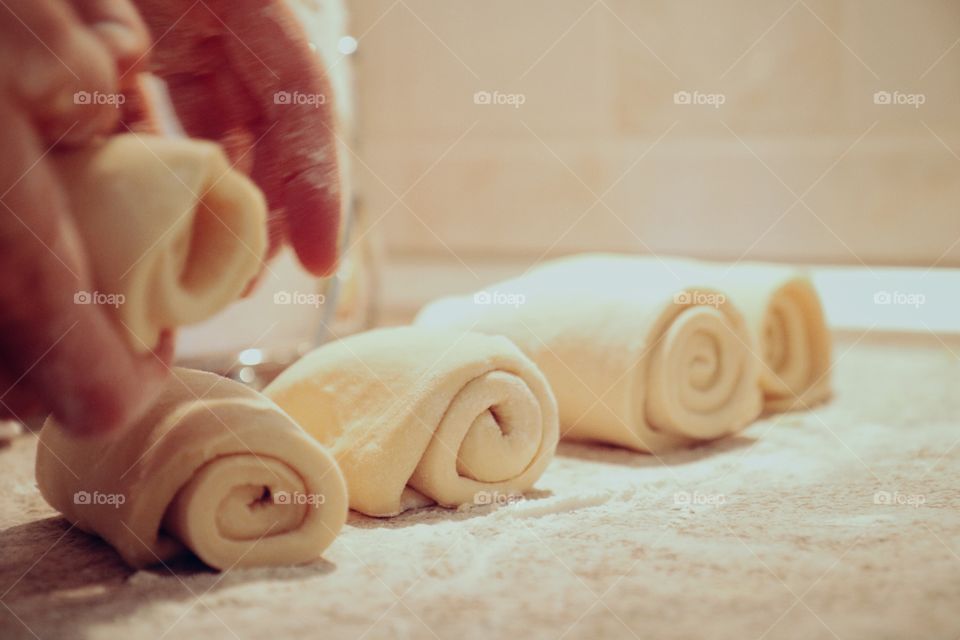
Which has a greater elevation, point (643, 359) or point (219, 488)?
point (643, 359)

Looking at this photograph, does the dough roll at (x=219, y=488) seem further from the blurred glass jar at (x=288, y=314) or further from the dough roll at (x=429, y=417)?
the blurred glass jar at (x=288, y=314)

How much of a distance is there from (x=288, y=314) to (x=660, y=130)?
1.10m

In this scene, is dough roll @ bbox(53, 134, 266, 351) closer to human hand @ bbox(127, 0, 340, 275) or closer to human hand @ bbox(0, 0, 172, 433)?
human hand @ bbox(0, 0, 172, 433)

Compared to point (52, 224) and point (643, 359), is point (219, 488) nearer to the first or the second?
point (52, 224)

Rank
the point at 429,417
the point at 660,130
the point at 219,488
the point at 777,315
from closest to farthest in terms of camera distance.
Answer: the point at 219,488, the point at 429,417, the point at 777,315, the point at 660,130

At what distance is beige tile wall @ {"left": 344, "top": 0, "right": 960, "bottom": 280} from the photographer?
7.59 feet

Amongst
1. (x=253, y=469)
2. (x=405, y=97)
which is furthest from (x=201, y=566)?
(x=405, y=97)

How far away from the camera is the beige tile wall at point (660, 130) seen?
2314 mm

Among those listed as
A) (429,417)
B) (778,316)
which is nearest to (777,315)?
(778,316)

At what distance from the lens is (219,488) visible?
99 cm

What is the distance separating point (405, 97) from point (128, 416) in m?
2.18

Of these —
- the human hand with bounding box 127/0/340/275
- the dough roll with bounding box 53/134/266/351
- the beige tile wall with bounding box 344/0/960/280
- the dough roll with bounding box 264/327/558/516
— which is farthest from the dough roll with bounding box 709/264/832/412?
the dough roll with bounding box 53/134/266/351

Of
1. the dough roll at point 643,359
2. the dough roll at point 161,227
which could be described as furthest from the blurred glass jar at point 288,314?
the dough roll at point 161,227

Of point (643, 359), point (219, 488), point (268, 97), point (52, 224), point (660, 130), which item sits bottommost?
point (219, 488)
